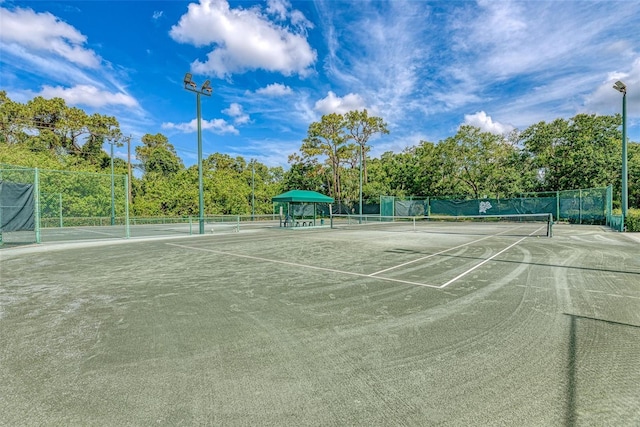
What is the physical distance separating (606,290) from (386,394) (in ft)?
16.5

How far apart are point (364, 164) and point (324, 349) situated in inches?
1610

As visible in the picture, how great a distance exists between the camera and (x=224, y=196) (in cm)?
3350

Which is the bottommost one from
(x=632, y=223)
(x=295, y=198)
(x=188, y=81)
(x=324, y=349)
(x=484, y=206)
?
(x=324, y=349)

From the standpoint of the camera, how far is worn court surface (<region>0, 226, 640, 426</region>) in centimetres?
210

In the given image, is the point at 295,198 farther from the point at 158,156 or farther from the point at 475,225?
the point at 158,156

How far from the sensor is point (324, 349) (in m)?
3.02

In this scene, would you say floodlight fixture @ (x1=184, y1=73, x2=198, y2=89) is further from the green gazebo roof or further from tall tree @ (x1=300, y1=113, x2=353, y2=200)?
tall tree @ (x1=300, y1=113, x2=353, y2=200)

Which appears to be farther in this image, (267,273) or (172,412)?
(267,273)

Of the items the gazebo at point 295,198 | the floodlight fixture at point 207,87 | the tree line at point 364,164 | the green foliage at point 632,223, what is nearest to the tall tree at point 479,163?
the tree line at point 364,164

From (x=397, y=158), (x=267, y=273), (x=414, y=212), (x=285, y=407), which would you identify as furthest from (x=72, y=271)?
(x=397, y=158)

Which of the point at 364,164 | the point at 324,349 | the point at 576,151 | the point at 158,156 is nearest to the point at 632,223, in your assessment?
the point at 576,151

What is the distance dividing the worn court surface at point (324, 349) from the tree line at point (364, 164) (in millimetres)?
20464

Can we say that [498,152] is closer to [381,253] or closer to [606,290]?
[381,253]

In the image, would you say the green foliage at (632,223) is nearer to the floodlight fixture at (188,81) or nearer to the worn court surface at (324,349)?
the worn court surface at (324,349)
